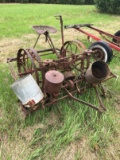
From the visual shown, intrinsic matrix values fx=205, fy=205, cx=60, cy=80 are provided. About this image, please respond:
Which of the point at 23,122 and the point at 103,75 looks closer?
the point at 23,122

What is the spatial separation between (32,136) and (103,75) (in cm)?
147

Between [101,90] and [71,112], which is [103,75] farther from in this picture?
[71,112]

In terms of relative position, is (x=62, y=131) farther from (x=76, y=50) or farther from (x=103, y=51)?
(x=103, y=51)

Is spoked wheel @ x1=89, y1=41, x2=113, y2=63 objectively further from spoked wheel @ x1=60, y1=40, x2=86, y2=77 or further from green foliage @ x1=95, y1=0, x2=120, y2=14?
green foliage @ x1=95, y1=0, x2=120, y2=14

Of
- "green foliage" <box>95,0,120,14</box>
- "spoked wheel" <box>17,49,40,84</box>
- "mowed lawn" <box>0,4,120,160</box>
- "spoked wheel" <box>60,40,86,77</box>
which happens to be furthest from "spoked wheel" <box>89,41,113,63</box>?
"green foliage" <box>95,0,120,14</box>

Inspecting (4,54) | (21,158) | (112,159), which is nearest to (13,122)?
(21,158)

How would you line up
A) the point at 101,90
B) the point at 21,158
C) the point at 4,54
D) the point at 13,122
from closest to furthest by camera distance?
the point at 21,158, the point at 13,122, the point at 101,90, the point at 4,54

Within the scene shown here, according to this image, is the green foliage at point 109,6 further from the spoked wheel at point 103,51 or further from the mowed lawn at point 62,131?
the mowed lawn at point 62,131

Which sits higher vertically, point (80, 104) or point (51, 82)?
point (51, 82)

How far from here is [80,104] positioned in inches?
132

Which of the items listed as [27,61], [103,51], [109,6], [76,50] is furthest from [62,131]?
[109,6]

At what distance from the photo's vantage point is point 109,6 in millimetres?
13195

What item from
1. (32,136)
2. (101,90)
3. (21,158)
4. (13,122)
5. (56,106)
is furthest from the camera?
(101,90)

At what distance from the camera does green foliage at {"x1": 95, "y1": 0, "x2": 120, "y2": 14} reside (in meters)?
13.0
